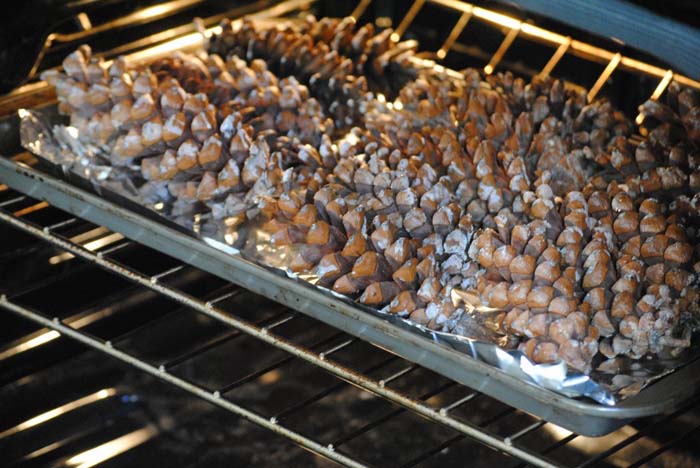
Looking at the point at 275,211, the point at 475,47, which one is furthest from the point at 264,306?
the point at 475,47

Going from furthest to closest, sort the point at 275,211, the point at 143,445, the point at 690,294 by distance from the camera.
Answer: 1. the point at 143,445
2. the point at 275,211
3. the point at 690,294

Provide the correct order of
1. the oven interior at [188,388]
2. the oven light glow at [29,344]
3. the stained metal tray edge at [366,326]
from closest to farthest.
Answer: the stained metal tray edge at [366,326] → the oven interior at [188,388] → the oven light glow at [29,344]

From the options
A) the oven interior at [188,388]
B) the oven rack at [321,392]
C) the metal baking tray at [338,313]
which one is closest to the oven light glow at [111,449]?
the oven interior at [188,388]

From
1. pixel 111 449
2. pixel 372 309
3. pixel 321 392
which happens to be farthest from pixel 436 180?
pixel 111 449

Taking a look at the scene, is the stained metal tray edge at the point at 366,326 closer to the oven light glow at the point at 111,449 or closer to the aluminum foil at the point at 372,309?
the aluminum foil at the point at 372,309

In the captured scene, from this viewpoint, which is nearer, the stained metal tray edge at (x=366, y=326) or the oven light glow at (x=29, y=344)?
the stained metal tray edge at (x=366, y=326)

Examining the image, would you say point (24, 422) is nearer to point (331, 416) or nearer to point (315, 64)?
point (331, 416)
